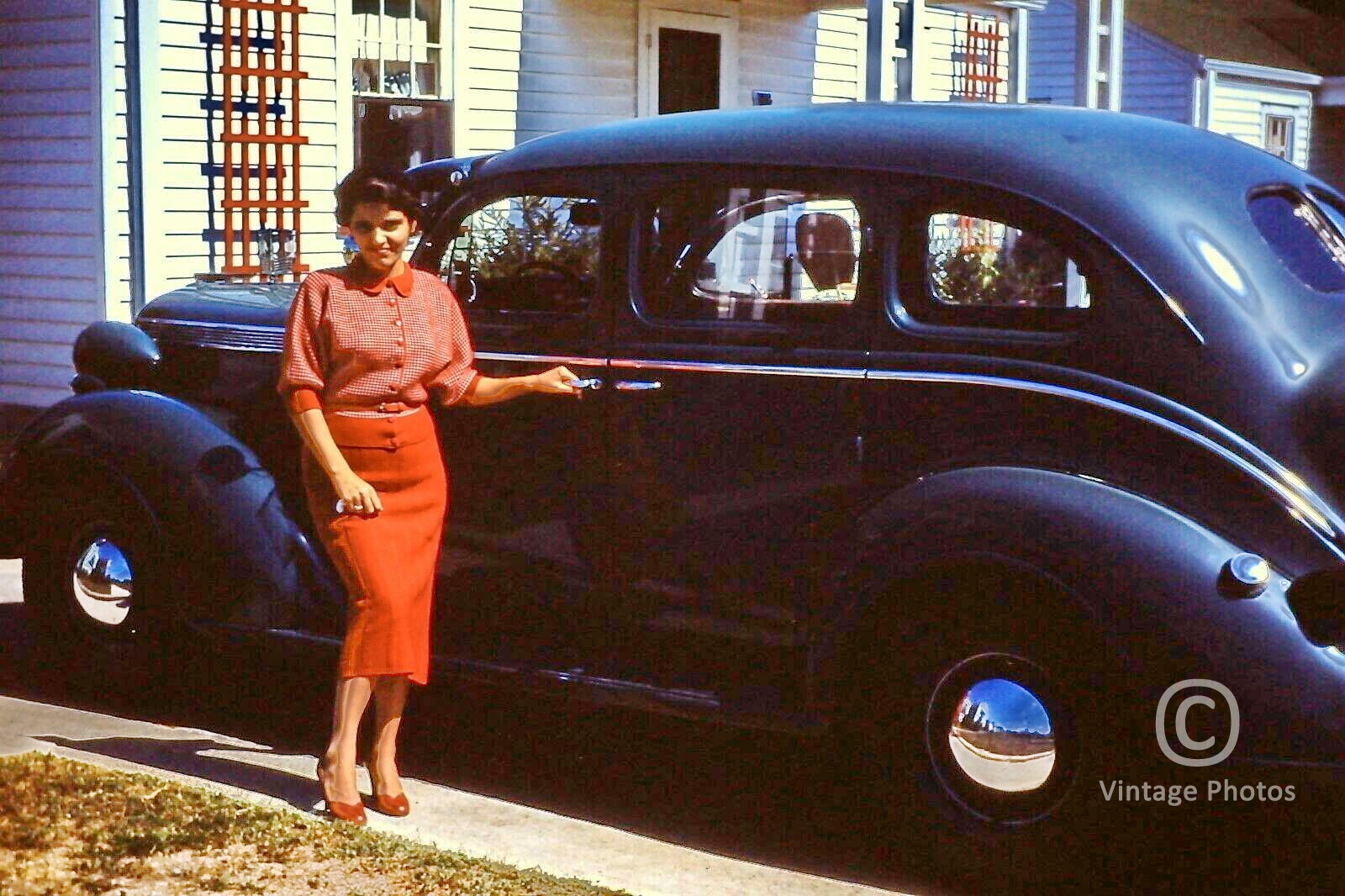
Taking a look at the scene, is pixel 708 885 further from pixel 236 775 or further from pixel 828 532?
pixel 236 775

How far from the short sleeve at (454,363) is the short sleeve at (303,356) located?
0.33 m

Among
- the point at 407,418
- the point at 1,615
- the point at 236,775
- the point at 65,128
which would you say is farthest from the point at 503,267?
the point at 65,128

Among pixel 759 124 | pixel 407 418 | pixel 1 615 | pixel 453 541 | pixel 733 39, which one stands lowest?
pixel 1 615

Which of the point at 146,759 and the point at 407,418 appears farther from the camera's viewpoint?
the point at 146,759

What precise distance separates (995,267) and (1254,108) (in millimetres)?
26501

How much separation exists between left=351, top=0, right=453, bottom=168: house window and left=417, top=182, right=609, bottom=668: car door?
807 cm

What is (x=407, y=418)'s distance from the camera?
5.04 m

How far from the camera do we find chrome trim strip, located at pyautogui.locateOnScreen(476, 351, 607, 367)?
17.3 feet

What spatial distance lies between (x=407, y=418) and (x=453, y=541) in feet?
2.07

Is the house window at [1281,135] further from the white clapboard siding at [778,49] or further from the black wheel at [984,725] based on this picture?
the black wheel at [984,725]

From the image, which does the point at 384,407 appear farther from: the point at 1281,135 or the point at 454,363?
the point at 1281,135

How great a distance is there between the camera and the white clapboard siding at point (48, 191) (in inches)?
468

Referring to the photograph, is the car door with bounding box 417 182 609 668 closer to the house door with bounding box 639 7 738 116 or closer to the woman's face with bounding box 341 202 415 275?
the woman's face with bounding box 341 202 415 275

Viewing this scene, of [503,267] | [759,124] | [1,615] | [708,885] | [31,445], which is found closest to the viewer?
[708,885]
